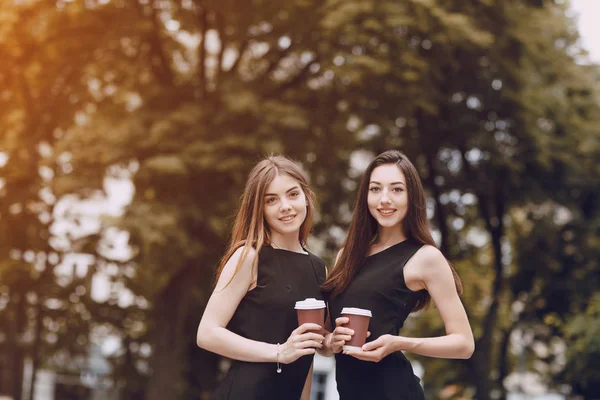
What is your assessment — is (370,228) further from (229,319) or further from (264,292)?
(229,319)

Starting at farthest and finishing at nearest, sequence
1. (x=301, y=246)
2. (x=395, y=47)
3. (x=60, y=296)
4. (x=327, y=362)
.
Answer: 1. (x=327, y=362)
2. (x=60, y=296)
3. (x=395, y=47)
4. (x=301, y=246)

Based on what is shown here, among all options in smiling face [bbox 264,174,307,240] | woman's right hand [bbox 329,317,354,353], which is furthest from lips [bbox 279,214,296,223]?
woman's right hand [bbox 329,317,354,353]

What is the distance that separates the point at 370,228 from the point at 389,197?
0.25 m

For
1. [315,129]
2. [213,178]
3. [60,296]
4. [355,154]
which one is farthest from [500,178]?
[60,296]

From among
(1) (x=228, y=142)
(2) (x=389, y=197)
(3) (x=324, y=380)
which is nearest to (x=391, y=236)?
(2) (x=389, y=197)

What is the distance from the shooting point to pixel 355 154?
19.1 metres

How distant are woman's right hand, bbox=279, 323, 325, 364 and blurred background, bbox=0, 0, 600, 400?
10197 mm

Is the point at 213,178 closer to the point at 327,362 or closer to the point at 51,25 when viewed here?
the point at 51,25

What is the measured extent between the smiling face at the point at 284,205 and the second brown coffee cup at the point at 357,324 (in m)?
0.61

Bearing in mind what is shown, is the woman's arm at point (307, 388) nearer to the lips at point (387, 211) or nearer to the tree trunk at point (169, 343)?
the lips at point (387, 211)

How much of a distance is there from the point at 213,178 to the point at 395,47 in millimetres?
3914

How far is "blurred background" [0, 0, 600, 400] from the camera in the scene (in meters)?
15.0

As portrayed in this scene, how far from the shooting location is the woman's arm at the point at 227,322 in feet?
14.0

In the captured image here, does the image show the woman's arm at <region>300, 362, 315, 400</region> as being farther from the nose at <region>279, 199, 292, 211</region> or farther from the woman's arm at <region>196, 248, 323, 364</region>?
the nose at <region>279, 199, 292, 211</region>
